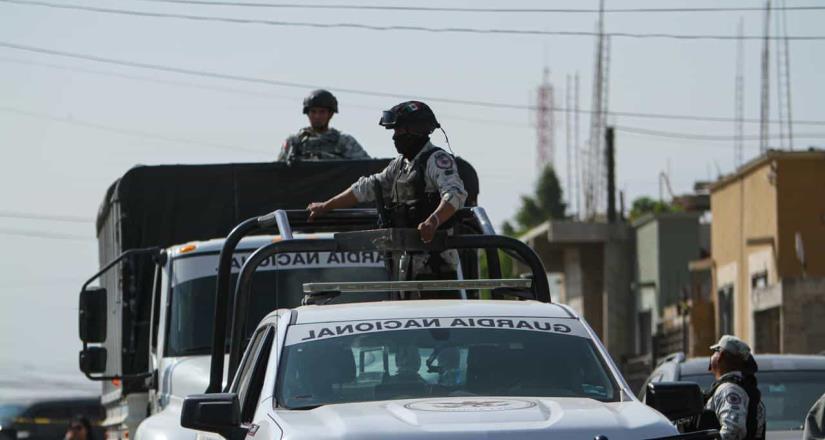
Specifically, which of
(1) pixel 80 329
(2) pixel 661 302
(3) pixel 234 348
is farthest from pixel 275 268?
(2) pixel 661 302

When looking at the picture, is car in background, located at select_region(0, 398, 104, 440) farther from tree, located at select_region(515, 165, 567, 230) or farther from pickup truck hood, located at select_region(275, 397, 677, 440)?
tree, located at select_region(515, 165, 567, 230)

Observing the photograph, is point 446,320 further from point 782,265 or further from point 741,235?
point 741,235

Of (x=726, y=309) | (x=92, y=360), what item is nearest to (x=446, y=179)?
(x=92, y=360)

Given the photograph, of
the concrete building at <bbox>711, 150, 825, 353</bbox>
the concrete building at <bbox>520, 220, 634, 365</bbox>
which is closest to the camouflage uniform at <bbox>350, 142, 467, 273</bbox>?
the concrete building at <bbox>711, 150, 825, 353</bbox>

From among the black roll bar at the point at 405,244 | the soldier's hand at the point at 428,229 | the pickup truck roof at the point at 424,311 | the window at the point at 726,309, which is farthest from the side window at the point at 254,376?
the window at the point at 726,309

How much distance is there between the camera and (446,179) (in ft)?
31.9

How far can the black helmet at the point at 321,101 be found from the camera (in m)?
14.0

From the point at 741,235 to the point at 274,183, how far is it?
2658cm

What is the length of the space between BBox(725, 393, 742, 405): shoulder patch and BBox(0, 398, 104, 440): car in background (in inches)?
1368

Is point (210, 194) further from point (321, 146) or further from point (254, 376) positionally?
point (254, 376)

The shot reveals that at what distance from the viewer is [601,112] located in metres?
56.3

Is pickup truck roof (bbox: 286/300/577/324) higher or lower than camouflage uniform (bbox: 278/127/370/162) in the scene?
lower

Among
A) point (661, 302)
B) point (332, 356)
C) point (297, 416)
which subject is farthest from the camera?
point (661, 302)

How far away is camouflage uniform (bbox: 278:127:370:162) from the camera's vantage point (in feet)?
47.2
